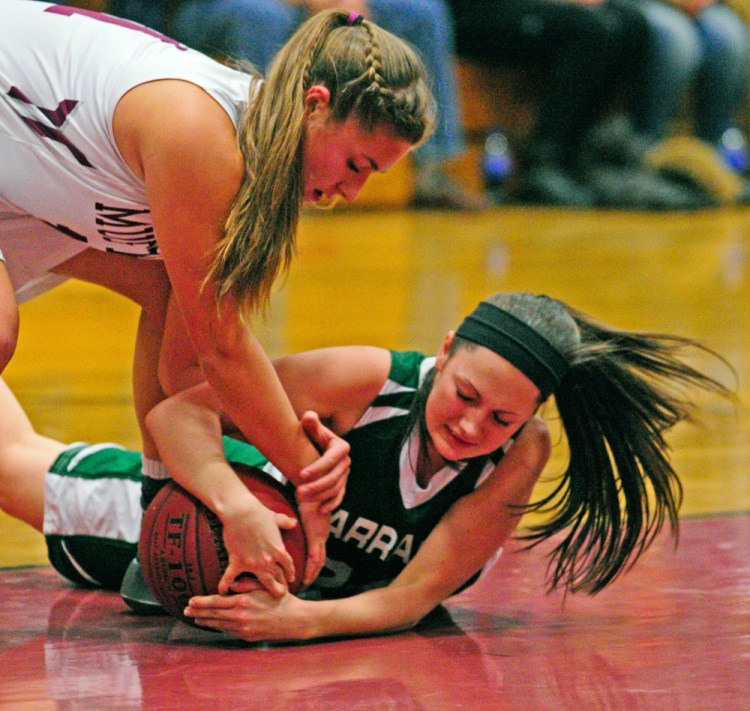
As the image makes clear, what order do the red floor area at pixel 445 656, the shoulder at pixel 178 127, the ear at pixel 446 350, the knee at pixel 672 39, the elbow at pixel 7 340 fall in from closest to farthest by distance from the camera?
the red floor area at pixel 445 656 < the shoulder at pixel 178 127 < the elbow at pixel 7 340 < the ear at pixel 446 350 < the knee at pixel 672 39

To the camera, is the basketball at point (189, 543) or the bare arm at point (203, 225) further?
the basketball at point (189, 543)

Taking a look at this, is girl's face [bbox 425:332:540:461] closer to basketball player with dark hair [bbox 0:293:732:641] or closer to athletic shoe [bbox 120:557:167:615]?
basketball player with dark hair [bbox 0:293:732:641]

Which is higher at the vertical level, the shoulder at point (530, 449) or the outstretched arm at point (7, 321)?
the shoulder at point (530, 449)

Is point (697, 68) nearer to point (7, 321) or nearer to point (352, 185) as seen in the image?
point (352, 185)

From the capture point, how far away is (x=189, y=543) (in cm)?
Answer: 198

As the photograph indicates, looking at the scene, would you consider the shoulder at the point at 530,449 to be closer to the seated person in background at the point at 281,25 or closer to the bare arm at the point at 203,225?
the bare arm at the point at 203,225

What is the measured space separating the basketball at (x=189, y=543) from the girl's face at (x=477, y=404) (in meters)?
0.26

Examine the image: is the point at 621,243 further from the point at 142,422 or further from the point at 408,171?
the point at 142,422

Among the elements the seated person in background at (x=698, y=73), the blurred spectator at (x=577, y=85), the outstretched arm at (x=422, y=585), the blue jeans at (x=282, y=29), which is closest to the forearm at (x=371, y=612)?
the outstretched arm at (x=422, y=585)

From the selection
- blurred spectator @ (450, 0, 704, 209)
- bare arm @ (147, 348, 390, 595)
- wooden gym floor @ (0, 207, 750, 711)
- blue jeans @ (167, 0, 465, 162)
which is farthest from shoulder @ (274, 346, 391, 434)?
blurred spectator @ (450, 0, 704, 209)

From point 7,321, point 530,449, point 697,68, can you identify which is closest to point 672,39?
point 697,68

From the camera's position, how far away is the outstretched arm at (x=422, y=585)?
1938mm

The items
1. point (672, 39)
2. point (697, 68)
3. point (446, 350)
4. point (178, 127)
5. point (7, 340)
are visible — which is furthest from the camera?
point (697, 68)

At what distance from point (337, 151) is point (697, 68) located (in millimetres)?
7953
